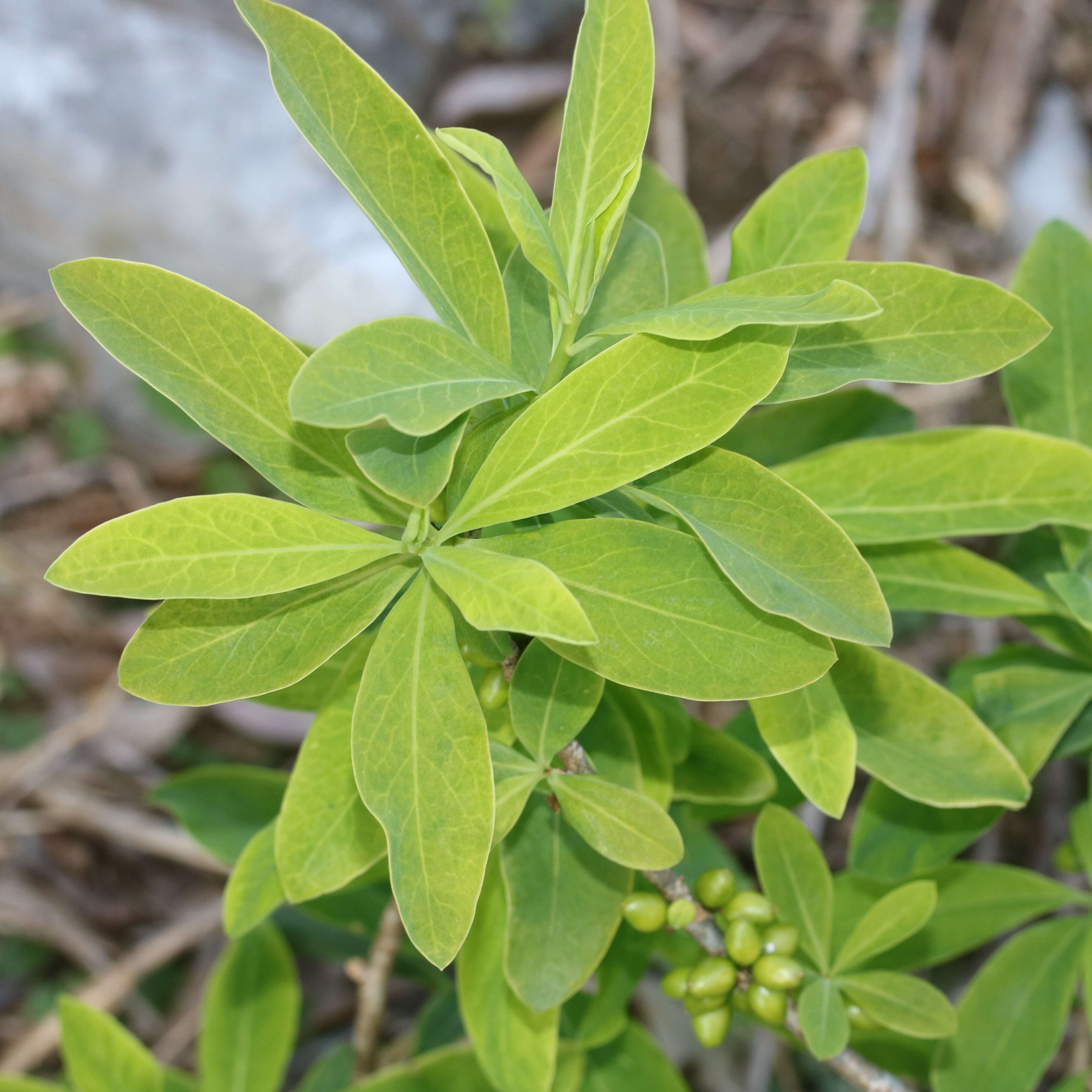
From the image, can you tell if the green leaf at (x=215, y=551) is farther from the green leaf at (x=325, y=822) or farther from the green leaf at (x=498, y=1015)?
the green leaf at (x=498, y=1015)

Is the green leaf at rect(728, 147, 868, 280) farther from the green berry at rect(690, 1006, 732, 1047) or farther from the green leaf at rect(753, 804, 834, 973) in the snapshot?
the green berry at rect(690, 1006, 732, 1047)

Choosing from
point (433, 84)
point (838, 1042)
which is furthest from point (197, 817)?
point (433, 84)

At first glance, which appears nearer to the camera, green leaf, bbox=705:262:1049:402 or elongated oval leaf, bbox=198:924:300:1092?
green leaf, bbox=705:262:1049:402

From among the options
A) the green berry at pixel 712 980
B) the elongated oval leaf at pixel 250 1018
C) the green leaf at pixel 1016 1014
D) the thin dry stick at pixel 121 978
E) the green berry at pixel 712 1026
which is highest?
the green berry at pixel 712 980

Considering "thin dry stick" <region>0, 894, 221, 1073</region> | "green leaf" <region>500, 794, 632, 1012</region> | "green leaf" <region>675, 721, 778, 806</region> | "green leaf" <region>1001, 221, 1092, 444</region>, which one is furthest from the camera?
"thin dry stick" <region>0, 894, 221, 1073</region>

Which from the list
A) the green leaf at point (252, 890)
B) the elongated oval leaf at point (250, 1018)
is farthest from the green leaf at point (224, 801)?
the green leaf at point (252, 890)

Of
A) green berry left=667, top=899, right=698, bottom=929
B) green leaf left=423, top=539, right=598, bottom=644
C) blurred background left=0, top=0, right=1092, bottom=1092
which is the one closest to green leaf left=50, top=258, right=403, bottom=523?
green leaf left=423, top=539, right=598, bottom=644

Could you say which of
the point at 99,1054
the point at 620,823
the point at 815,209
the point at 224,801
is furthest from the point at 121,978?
the point at 815,209

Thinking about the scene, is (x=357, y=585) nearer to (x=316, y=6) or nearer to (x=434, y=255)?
(x=434, y=255)
